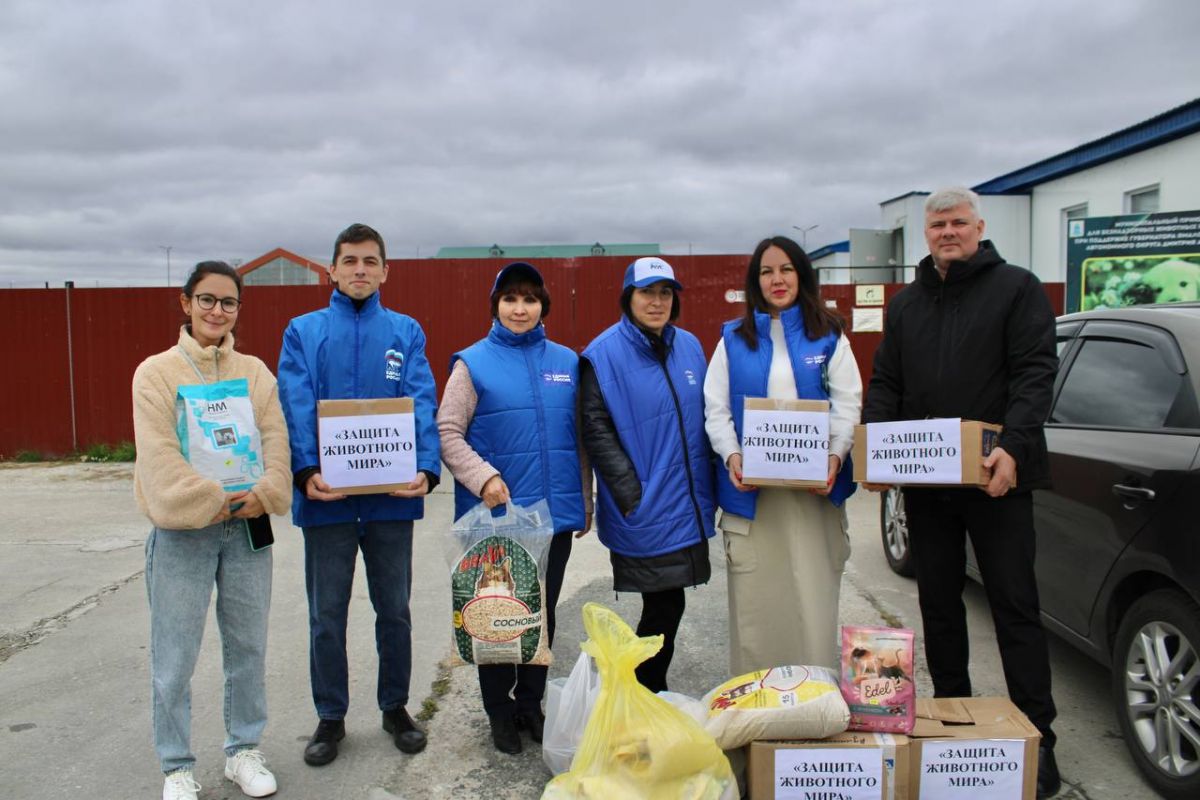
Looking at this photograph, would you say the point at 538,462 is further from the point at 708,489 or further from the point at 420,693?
the point at 420,693

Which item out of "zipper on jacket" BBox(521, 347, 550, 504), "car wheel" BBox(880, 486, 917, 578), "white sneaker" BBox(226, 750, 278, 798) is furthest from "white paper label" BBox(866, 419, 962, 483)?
"car wheel" BBox(880, 486, 917, 578)

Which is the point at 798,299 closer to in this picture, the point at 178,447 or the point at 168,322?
the point at 178,447

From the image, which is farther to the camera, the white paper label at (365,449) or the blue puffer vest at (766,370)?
the blue puffer vest at (766,370)

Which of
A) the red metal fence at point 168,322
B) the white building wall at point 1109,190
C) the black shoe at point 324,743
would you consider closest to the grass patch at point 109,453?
the red metal fence at point 168,322

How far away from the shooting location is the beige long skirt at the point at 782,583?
3.24 metres

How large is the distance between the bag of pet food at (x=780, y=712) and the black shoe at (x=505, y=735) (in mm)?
903

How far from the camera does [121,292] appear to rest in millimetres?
11586

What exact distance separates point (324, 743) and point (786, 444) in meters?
2.12

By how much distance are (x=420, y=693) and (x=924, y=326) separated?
2.74 metres

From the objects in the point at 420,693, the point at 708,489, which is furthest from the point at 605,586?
the point at 708,489

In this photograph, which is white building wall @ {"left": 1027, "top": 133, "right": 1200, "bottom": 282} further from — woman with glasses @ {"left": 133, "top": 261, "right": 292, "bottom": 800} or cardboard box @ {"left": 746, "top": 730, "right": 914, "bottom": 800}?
woman with glasses @ {"left": 133, "top": 261, "right": 292, "bottom": 800}

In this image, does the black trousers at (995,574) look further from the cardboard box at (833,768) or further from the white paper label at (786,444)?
the cardboard box at (833,768)

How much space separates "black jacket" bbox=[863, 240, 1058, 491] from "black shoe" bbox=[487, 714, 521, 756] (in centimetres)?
185

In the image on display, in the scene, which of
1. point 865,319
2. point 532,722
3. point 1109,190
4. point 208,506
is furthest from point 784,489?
point 1109,190
